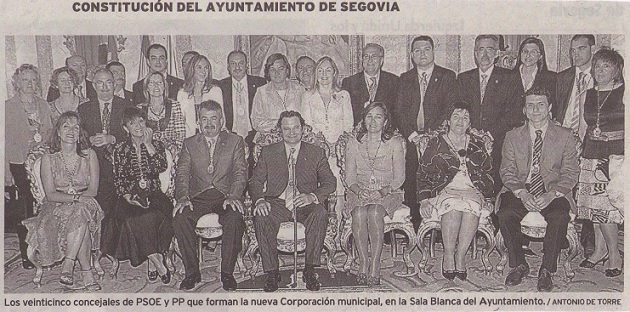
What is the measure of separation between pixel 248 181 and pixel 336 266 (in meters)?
0.57

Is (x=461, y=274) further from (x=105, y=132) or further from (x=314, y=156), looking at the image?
(x=105, y=132)

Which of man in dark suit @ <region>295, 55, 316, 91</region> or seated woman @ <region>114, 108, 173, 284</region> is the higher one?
man in dark suit @ <region>295, 55, 316, 91</region>

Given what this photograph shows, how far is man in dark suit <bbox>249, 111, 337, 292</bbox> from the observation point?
36.8 ft

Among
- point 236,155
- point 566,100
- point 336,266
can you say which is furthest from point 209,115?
point 566,100

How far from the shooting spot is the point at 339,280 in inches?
443

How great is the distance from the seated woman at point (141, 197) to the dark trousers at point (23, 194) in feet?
1.33

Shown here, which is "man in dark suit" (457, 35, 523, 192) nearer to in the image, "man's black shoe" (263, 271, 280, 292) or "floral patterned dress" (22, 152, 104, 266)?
"man's black shoe" (263, 271, 280, 292)

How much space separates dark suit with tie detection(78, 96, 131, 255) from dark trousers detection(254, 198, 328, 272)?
67cm

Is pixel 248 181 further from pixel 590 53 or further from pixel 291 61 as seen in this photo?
pixel 590 53

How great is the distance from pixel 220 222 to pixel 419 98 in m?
1.09

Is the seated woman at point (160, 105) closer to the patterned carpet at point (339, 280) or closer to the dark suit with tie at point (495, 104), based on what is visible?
the patterned carpet at point (339, 280)

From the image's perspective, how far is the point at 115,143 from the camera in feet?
36.9

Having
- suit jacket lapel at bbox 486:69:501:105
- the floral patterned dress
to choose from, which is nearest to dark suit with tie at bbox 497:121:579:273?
suit jacket lapel at bbox 486:69:501:105

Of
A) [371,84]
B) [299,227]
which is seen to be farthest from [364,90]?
[299,227]
